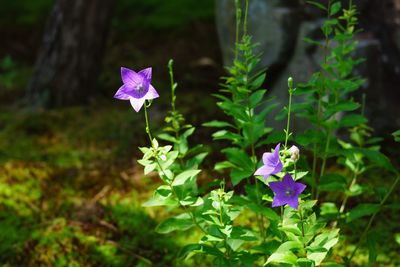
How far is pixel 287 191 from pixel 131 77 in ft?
2.22

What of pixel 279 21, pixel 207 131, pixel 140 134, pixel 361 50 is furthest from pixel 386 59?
pixel 140 134

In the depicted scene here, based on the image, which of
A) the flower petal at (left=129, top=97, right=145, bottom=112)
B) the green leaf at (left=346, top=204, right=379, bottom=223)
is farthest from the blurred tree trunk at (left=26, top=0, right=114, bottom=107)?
the green leaf at (left=346, top=204, right=379, bottom=223)

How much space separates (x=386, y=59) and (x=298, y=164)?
1604 mm

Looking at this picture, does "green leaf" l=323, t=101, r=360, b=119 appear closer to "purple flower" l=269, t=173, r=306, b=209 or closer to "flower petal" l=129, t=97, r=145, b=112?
"purple flower" l=269, t=173, r=306, b=209

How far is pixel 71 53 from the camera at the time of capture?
172 inches

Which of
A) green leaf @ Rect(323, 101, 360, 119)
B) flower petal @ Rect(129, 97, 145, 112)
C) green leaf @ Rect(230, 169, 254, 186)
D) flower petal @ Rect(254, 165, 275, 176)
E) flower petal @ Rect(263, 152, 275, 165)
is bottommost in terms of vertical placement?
green leaf @ Rect(230, 169, 254, 186)

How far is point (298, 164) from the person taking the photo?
2.17m

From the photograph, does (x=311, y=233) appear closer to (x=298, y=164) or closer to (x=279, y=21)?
(x=298, y=164)

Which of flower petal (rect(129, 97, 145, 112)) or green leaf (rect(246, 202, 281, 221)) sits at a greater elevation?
flower petal (rect(129, 97, 145, 112))

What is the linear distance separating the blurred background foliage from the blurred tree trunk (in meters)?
0.16

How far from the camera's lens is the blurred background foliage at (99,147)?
8.98 feet

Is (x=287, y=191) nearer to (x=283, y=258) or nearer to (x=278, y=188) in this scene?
(x=278, y=188)

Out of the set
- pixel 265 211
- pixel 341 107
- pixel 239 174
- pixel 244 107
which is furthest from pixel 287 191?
pixel 341 107

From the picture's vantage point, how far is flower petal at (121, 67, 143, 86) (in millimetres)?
1771
